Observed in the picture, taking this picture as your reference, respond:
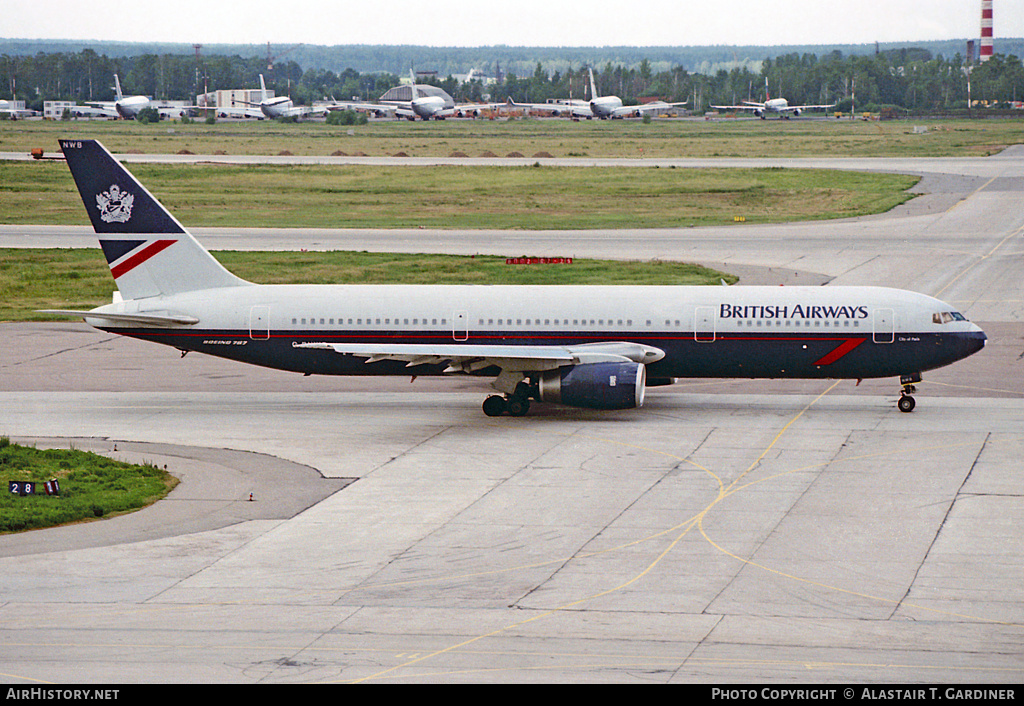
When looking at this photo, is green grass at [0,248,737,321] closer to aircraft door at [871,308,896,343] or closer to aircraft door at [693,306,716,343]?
aircraft door at [693,306,716,343]

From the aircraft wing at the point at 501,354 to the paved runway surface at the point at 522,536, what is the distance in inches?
76.9

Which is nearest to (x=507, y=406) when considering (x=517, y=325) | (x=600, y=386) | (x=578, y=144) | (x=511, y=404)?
(x=511, y=404)

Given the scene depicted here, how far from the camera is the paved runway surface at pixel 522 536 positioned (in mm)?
21312

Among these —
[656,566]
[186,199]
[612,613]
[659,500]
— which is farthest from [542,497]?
[186,199]

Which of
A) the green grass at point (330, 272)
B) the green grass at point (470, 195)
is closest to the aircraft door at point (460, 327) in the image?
the green grass at point (330, 272)

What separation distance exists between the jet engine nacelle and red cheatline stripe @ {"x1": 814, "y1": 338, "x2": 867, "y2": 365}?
6.07 metres

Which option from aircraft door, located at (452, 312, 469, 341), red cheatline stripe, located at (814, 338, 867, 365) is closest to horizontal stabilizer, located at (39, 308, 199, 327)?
aircraft door, located at (452, 312, 469, 341)

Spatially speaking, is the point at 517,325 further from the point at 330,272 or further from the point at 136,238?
the point at 330,272

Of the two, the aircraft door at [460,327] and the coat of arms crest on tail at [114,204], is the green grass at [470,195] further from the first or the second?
the aircraft door at [460,327]

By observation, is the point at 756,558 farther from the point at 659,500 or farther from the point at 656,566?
the point at 659,500

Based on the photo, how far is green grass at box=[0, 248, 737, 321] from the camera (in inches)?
2562

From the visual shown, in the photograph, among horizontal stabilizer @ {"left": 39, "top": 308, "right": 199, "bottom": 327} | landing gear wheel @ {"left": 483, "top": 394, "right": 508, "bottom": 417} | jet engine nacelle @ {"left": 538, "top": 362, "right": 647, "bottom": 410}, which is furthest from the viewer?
landing gear wheel @ {"left": 483, "top": 394, "right": 508, "bottom": 417}

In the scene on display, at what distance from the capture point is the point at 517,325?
41719 mm

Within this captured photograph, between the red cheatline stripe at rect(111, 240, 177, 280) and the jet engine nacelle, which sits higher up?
the red cheatline stripe at rect(111, 240, 177, 280)
